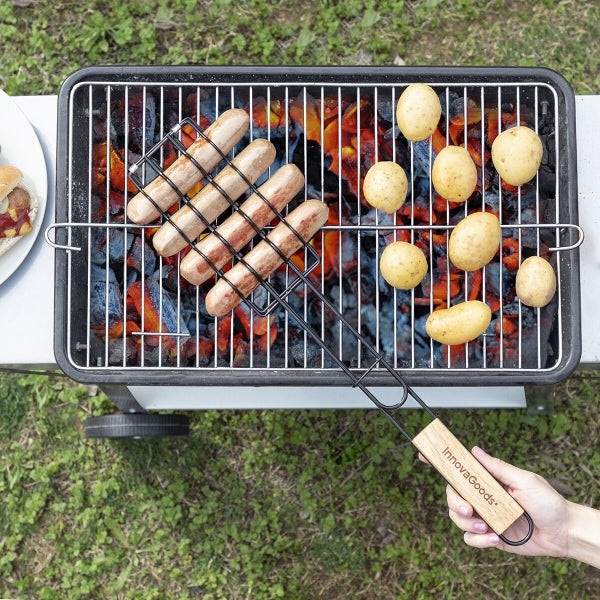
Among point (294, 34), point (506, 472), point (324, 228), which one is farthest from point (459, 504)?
point (294, 34)

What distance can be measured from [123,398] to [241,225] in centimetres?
104

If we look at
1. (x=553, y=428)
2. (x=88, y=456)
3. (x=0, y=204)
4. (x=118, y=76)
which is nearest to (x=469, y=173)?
(x=118, y=76)

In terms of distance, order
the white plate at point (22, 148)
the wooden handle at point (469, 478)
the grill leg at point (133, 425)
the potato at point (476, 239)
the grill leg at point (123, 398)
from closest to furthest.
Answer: the wooden handle at point (469, 478), the potato at point (476, 239), the white plate at point (22, 148), the grill leg at point (123, 398), the grill leg at point (133, 425)

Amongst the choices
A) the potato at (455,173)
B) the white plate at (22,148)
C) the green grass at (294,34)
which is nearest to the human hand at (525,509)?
the potato at (455,173)

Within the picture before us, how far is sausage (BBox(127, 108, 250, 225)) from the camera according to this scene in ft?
6.54

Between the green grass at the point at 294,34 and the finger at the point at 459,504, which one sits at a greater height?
the green grass at the point at 294,34

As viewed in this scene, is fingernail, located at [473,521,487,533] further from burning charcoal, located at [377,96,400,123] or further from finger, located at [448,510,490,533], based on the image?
burning charcoal, located at [377,96,400,123]

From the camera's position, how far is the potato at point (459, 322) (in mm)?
1991

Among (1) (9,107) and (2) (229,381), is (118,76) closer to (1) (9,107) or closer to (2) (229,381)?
(1) (9,107)

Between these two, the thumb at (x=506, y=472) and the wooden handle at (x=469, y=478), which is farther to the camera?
the thumb at (x=506, y=472)

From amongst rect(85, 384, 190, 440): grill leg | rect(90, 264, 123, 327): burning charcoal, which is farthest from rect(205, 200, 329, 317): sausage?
rect(85, 384, 190, 440): grill leg

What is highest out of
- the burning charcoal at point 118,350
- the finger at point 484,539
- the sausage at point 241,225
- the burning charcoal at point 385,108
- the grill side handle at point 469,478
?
the burning charcoal at point 385,108

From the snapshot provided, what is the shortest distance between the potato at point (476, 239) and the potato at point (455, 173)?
8cm

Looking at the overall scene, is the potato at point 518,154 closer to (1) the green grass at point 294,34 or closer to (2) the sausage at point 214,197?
(2) the sausage at point 214,197
